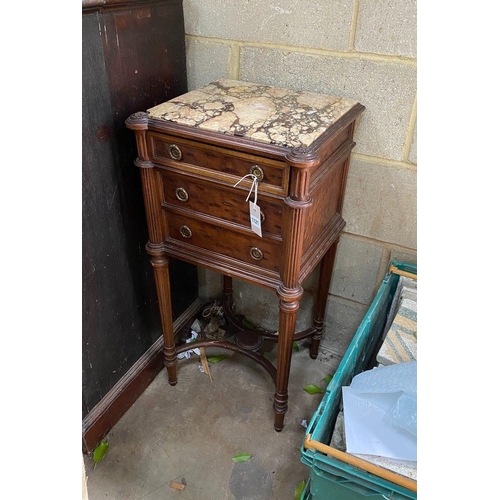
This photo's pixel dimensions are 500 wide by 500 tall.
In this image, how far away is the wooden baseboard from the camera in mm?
1550

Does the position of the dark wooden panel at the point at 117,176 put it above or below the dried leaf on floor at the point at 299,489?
above

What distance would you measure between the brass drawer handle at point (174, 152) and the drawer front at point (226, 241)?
0.64ft

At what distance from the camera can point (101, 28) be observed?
118 centimetres

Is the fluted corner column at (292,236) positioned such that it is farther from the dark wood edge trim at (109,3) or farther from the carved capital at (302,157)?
the dark wood edge trim at (109,3)

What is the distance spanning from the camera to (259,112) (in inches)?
49.4

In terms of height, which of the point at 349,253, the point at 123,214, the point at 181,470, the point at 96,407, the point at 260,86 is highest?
the point at 260,86

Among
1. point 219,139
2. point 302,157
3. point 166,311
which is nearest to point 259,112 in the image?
point 219,139

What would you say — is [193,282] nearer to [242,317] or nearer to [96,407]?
[242,317]

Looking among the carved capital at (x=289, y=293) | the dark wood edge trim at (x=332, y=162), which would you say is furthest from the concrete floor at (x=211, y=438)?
the dark wood edge trim at (x=332, y=162)

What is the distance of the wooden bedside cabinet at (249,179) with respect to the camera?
112cm

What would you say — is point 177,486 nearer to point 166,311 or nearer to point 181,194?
point 166,311

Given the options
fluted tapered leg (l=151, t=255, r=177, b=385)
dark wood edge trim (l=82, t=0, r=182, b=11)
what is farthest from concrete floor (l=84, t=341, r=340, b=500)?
dark wood edge trim (l=82, t=0, r=182, b=11)
